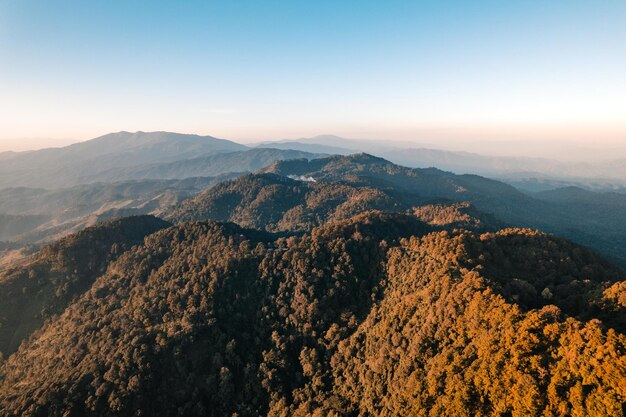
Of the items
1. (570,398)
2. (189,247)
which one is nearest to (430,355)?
(570,398)

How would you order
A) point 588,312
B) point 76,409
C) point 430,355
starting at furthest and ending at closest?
1. point 76,409
2. point 430,355
3. point 588,312

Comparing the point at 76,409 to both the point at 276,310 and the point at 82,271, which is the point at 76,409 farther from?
the point at 82,271

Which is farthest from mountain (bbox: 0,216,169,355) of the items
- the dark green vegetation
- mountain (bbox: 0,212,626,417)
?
mountain (bbox: 0,212,626,417)

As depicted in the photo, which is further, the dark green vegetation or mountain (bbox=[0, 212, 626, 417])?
the dark green vegetation

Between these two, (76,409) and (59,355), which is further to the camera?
(59,355)

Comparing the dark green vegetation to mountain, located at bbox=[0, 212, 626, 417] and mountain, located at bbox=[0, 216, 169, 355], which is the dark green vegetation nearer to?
mountain, located at bbox=[0, 212, 626, 417]

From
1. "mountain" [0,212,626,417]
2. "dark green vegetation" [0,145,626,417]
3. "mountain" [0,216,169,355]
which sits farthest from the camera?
"mountain" [0,216,169,355]
